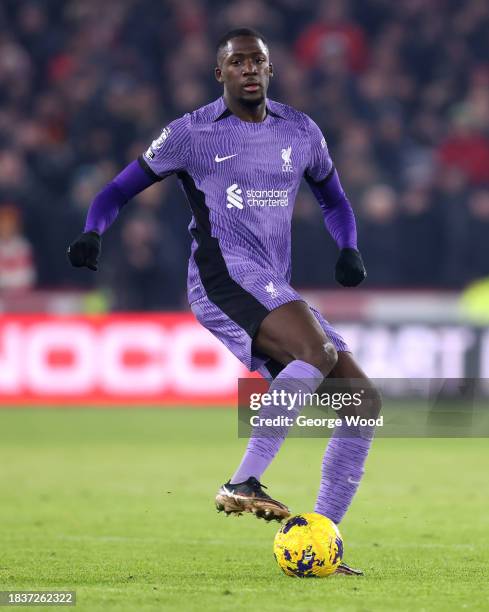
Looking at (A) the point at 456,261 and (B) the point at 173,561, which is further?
(A) the point at 456,261

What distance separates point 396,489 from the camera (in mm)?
Result: 9078

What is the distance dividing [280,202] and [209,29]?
11.1 metres

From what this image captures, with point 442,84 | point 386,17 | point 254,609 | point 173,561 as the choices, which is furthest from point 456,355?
point 254,609

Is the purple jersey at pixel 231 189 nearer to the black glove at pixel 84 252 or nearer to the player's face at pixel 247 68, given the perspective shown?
the player's face at pixel 247 68

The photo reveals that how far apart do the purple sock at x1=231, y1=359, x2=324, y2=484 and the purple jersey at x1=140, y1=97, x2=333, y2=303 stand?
0.43 metres

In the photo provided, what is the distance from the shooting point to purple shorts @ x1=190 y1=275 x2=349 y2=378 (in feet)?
18.4

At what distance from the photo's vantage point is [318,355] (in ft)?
18.0

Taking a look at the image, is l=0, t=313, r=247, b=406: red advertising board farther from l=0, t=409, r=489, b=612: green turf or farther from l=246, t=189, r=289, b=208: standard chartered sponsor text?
l=246, t=189, r=289, b=208: standard chartered sponsor text

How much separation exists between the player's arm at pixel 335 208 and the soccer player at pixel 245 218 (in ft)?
0.25

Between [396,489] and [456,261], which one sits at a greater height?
[456,261]

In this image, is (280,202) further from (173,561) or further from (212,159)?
(173,561)

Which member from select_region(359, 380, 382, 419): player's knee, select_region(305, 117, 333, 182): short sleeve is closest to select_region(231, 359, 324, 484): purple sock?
select_region(359, 380, 382, 419): player's knee

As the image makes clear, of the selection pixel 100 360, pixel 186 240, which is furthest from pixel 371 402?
pixel 100 360

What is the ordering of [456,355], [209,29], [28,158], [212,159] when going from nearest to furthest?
[212,159] < [456,355] < [28,158] < [209,29]
